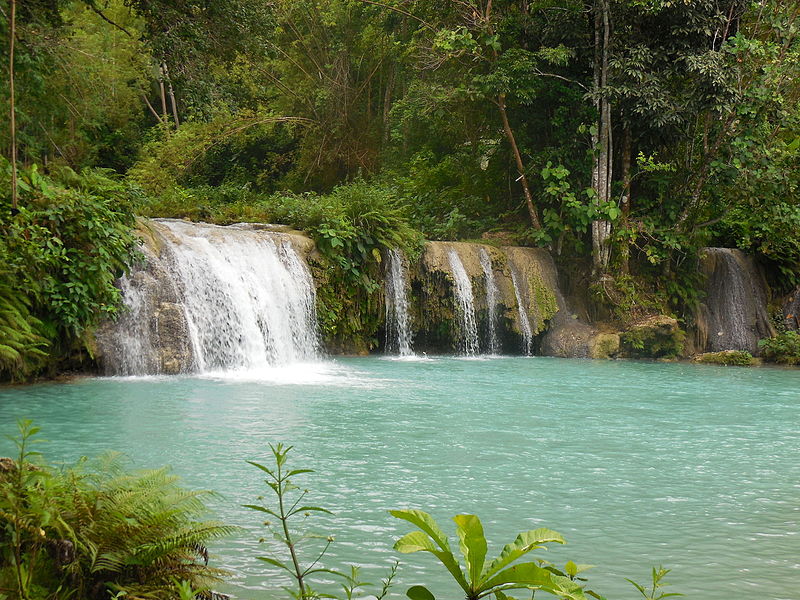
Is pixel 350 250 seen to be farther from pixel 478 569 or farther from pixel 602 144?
pixel 478 569

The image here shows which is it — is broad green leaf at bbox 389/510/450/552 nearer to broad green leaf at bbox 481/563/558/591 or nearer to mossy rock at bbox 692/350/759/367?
broad green leaf at bbox 481/563/558/591

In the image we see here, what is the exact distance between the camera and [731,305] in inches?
667

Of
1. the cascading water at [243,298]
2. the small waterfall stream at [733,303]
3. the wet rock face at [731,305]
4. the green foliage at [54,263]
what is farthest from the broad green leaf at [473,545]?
the small waterfall stream at [733,303]

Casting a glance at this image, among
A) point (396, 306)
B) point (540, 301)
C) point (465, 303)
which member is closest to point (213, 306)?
point (396, 306)

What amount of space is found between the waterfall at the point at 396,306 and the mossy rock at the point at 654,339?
4.20 meters

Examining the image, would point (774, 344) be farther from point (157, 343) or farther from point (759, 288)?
point (157, 343)

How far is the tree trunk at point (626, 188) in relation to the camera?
16.0 metres

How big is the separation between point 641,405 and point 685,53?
827cm

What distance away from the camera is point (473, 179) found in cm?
1953

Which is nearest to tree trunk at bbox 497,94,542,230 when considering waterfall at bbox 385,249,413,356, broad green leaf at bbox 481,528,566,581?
waterfall at bbox 385,249,413,356

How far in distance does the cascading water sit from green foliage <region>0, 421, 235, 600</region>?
28.8 feet

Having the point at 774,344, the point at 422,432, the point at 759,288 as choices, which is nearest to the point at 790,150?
the point at 759,288

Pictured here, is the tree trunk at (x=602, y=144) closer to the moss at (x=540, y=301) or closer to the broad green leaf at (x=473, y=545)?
the moss at (x=540, y=301)

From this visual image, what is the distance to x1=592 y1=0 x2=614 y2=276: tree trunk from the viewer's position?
1538 centimetres
